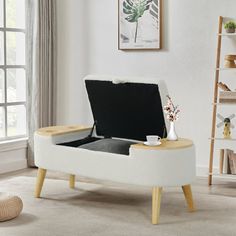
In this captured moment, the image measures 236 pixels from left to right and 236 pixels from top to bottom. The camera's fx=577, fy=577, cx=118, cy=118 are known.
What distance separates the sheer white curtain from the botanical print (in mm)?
758

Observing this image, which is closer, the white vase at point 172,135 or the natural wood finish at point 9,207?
the natural wood finish at point 9,207

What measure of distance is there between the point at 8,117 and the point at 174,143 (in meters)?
2.34

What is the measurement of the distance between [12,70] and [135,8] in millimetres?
1394

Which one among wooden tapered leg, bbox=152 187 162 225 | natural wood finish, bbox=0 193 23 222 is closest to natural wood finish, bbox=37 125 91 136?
natural wood finish, bbox=0 193 23 222

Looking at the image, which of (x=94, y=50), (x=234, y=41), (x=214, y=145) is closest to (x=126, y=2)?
(x=94, y=50)

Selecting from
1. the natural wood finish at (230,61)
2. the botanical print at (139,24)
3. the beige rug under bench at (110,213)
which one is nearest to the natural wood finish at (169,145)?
the beige rug under bench at (110,213)

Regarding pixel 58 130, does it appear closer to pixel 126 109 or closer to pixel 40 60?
pixel 126 109

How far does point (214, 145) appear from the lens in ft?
17.5

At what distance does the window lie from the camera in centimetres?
571

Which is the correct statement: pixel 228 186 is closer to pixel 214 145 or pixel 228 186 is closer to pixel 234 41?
pixel 214 145

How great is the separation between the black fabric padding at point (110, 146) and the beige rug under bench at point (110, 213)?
16.7 inches

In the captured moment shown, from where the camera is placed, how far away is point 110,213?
4.13 meters

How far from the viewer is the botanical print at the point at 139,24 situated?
5449 mm

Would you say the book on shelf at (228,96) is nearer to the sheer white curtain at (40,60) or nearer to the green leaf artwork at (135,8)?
the green leaf artwork at (135,8)
